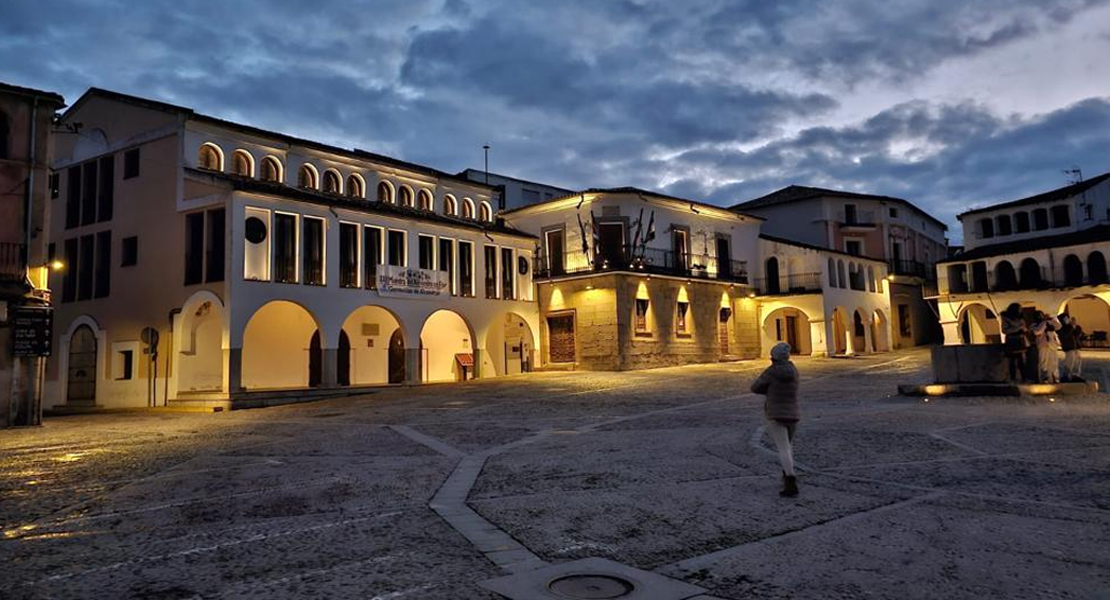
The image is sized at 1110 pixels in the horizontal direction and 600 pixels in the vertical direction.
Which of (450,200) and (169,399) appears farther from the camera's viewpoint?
(450,200)

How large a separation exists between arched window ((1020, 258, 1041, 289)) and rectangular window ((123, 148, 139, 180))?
40.8 metres

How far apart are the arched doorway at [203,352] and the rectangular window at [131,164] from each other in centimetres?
575

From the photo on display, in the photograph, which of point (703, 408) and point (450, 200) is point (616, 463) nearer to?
point (703, 408)

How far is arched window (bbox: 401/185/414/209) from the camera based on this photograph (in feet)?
102

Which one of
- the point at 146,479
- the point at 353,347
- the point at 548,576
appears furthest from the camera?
the point at 353,347

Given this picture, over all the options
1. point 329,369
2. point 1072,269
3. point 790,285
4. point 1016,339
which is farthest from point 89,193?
point 1072,269

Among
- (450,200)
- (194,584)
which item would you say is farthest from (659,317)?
(194,584)

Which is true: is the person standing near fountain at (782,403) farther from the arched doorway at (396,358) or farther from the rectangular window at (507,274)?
the rectangular window at (507,274)

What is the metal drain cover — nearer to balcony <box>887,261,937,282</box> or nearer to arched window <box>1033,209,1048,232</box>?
arched window <box>1033,209,1048,232</box>

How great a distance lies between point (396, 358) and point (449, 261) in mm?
4611

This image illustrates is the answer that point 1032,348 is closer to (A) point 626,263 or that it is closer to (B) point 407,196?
(A) point 626,263

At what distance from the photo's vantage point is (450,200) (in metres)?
33.2

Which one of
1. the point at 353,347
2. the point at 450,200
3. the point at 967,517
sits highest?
the point at 450,200

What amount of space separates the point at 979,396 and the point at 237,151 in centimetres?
2400
